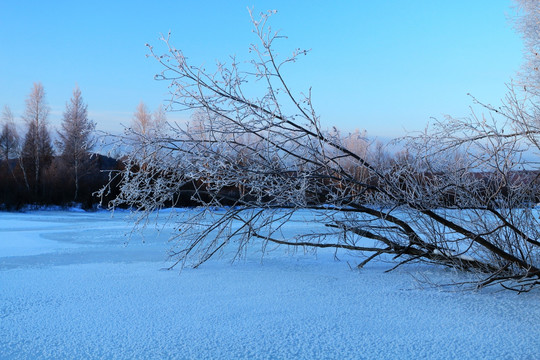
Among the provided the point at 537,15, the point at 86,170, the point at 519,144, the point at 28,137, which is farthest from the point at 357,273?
the point at 28,137

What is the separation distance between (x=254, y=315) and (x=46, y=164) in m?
27.2

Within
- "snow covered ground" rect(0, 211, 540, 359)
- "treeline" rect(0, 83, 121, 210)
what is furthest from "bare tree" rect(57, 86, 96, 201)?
"snow covered ground" rect(0, 211, 540, 359)

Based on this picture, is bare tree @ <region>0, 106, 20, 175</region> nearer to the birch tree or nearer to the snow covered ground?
the birch tree

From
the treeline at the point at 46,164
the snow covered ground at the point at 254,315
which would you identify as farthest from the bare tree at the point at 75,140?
the snow covered ground at the point at 254,315

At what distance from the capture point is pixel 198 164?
3.62 metres

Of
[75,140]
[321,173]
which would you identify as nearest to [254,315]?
[321,173]

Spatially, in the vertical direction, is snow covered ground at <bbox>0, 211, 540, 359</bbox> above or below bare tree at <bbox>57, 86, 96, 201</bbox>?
below

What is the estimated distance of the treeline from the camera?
22.9m

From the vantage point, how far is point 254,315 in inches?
119

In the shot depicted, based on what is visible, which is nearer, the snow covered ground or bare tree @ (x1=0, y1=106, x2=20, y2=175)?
the snow covered ground

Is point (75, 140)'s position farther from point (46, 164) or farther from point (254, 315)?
point (254, 315)

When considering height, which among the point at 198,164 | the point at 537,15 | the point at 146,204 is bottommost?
the point at 146,204

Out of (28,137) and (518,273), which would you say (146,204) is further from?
(28,137)

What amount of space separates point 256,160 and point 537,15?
25.0 feet
